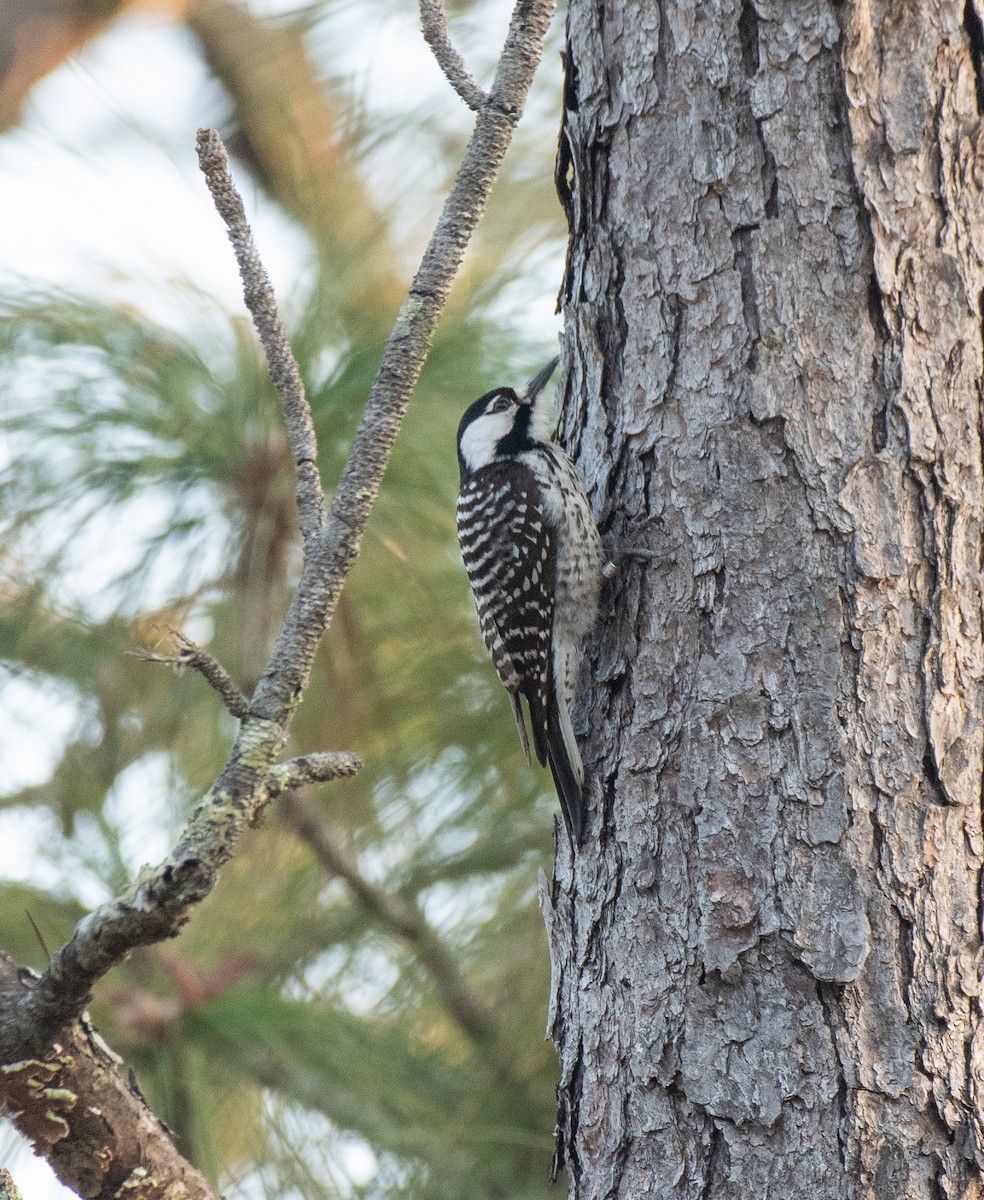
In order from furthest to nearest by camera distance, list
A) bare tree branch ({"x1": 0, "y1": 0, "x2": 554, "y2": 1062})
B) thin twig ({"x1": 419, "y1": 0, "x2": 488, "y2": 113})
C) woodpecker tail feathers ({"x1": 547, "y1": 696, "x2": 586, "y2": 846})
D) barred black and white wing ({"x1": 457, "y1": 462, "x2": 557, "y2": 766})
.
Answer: barred black and white wing ({"x1": 457, "y1": 462, "x2": 557, "y2": 766}), woodpecker tail feathers ({"x1": 547, "y1": 696, "x2": 586, "y2": 846}), thin twig ({"x1": 419, "y1": 0, "x2": 488, "y2": 113}), bare tree branch ({"x1": 0, "y1": 0, "x2": 554, "y2": 1062})

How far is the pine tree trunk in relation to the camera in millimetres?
1801

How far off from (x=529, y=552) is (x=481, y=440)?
0.36 metres

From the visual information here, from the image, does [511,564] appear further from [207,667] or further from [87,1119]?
[87,1119]

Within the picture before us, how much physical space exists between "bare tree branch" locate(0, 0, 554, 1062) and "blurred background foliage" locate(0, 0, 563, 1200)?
3.40 ft

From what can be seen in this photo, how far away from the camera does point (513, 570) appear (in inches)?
116

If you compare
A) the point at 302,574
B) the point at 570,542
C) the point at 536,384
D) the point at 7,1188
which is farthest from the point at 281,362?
the point at 536,384

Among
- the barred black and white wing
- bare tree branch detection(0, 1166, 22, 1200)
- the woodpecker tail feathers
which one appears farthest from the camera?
the barred black and white wing

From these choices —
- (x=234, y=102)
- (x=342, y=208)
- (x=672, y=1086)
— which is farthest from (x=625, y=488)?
(x=234, y=102)

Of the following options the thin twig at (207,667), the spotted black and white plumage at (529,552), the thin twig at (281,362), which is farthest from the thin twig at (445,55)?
the thin twig at (207,667)

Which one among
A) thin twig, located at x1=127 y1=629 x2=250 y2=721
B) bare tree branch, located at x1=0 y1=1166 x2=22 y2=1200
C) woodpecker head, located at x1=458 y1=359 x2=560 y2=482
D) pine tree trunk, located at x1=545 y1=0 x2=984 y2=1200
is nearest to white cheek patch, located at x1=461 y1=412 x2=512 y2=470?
woodpecker head, located at x1=458 y1=359 x2=560 y2=482

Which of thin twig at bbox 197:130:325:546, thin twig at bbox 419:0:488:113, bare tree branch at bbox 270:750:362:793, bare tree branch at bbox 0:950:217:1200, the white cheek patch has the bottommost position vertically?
bare tree branch at bbox 0:950:217:1200

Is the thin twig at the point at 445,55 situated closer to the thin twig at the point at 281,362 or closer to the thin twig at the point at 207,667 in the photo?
the thin twig at the point at 281,362

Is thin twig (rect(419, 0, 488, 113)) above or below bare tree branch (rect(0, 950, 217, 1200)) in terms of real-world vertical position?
above

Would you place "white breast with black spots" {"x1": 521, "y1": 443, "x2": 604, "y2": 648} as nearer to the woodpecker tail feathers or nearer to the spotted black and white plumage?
the spotted black and white plumage
